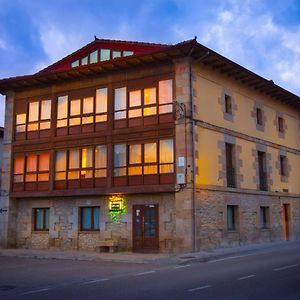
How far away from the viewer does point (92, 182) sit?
23422 millimetres

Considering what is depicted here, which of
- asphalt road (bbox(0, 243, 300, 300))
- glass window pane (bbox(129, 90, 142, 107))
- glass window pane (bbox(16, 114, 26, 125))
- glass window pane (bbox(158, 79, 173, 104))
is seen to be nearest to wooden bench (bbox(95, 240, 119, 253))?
asphalt road (bbox(0, 243, 300, 300))

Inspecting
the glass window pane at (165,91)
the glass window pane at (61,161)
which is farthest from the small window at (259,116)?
the glass window pane at (61,161)

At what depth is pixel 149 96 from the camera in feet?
73.7

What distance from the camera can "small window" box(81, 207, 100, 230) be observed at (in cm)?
2352

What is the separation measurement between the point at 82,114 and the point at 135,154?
385 centimetres

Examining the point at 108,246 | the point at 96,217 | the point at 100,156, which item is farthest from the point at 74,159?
the point at 108,246

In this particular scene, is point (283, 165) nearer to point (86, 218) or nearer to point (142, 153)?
point (142, 153)

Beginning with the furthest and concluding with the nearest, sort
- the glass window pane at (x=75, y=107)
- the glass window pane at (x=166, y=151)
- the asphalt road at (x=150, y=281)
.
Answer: the glass window pane at (x=75, y=107)
the glass window pane at (x=166, y=151)
the asphalt road at (x=150, y=281)

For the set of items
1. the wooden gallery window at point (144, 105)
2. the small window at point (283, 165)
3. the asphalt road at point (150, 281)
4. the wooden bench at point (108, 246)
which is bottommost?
the asphalt road at point (150, 281)

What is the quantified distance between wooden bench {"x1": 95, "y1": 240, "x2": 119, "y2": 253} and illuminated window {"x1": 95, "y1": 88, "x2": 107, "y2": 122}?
5.77 m

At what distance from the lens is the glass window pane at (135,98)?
2270 cm

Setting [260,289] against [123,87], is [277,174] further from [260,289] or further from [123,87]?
[260,289]

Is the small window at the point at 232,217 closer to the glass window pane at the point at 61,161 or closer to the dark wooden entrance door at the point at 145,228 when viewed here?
the dark wooden entrance door at the point at 145,228

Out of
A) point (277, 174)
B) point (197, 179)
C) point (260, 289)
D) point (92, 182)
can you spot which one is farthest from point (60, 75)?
point (260, 289)
